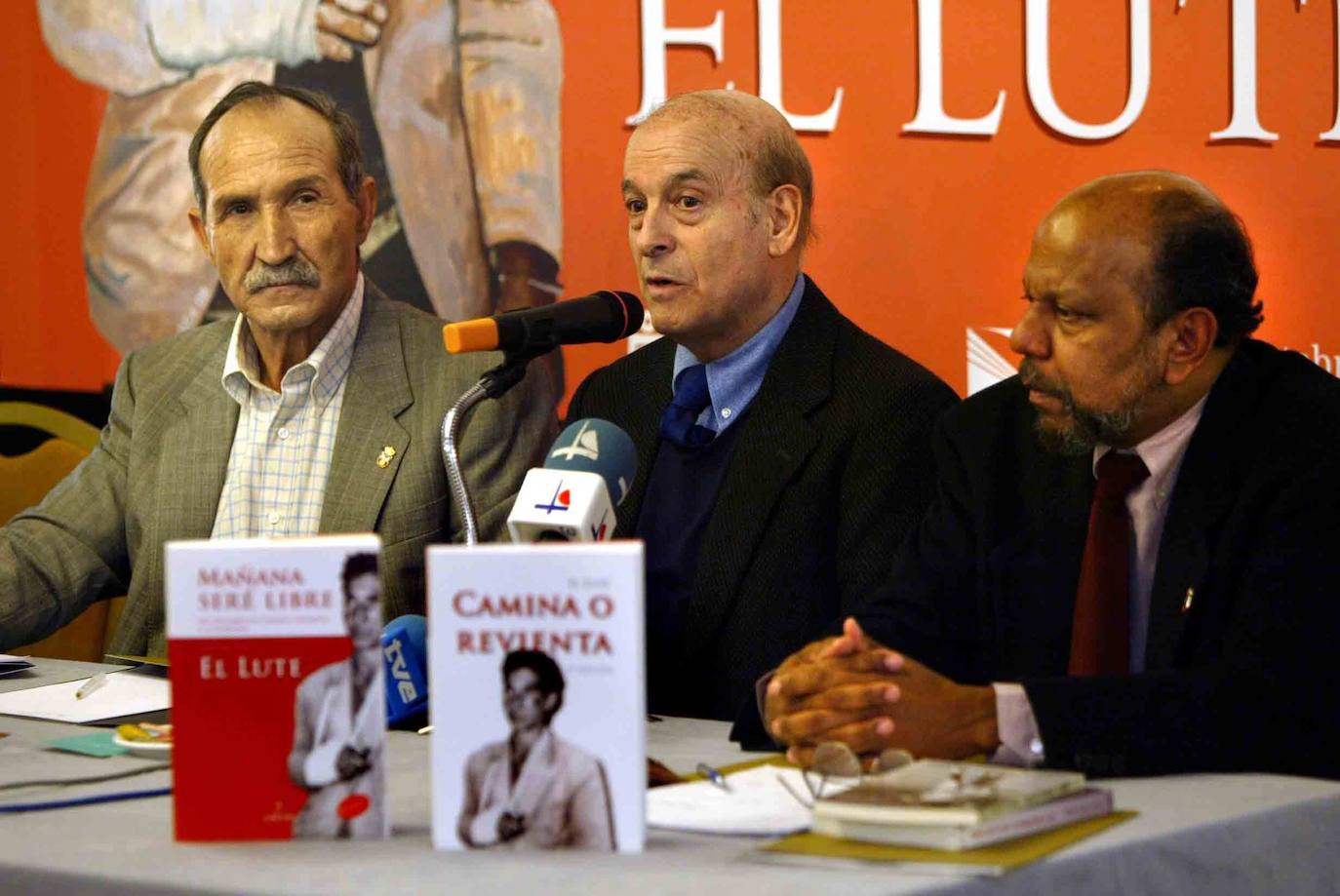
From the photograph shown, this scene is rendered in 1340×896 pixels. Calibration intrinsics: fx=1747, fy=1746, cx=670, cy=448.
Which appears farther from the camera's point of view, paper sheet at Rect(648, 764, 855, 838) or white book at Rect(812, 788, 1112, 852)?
paper sheet at Rect(648, 764, 855, 838)

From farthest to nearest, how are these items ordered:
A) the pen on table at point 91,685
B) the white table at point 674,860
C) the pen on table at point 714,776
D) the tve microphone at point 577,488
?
the pen on table at point 91,685 → the tve microphone at point 577,488 → the pen on table at point 714,776 → the white table at point 674,860

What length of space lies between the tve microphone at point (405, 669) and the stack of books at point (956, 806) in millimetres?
758

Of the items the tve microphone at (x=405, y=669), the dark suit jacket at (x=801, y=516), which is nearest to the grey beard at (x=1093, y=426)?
the dark suit jacket at (x=801, y=516)

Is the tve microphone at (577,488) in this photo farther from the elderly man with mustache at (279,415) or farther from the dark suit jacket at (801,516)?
the elderly man with mustache at (279,415)

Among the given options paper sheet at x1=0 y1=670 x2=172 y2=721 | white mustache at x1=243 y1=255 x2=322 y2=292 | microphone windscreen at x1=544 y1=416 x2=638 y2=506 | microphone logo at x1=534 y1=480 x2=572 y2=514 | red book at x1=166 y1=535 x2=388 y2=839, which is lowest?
paper sheet at x1=0 y1=670 x2=172 y2=721

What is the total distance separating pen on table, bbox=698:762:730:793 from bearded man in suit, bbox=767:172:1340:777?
0.11 metres

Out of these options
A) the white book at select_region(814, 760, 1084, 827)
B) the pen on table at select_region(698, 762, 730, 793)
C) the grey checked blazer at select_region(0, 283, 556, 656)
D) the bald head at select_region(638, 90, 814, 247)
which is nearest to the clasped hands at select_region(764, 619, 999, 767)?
the pen on table at select_region(698, 762, 730, 793)

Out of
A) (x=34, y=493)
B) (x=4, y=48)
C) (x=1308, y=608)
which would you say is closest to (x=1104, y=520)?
(x=1308, y=608)

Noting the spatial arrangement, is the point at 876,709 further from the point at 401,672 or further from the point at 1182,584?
the point at 401,672

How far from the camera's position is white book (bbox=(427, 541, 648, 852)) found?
1445mm

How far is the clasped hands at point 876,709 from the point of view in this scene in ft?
6.15

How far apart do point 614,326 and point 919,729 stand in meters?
0.70

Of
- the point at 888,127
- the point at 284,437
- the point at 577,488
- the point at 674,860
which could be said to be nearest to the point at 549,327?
the point at 577,488

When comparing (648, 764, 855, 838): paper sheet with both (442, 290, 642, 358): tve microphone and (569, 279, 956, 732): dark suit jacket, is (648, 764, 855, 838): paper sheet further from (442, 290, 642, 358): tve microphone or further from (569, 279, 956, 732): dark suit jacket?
(569, 279, 956, 732): dark suit jacket
